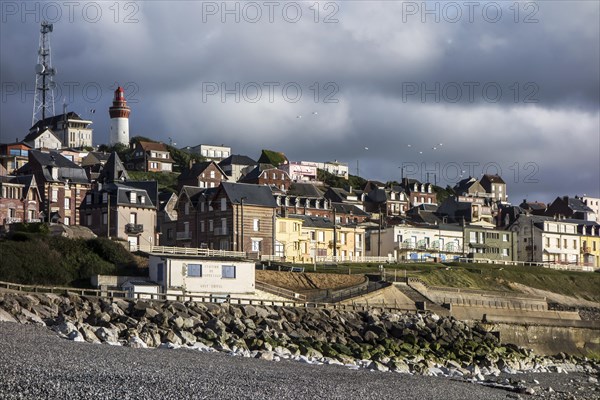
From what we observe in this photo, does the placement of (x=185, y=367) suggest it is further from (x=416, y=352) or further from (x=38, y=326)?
(x=416, y=352)

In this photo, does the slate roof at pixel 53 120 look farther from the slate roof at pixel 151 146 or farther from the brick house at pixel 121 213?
the brick house at pixel 121 213

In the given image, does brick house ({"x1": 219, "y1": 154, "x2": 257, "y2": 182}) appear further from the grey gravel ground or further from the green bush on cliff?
the grey gravel ground

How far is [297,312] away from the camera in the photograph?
57.2 m

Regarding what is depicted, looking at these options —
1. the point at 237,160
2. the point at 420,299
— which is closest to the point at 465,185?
the point at 237,160

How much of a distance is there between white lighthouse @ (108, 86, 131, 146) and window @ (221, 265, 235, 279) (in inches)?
3955

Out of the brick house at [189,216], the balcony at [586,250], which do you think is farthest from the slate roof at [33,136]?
the balcony at [586,250]

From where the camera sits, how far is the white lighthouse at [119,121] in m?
159

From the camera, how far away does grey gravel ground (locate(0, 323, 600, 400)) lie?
27234 mm

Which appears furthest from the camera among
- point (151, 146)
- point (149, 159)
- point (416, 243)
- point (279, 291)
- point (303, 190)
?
point (151, 146)

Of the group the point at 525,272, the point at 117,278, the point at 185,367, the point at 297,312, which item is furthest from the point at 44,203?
the point at 185,367

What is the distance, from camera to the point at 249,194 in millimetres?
86812

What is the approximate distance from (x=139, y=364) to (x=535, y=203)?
14586 cm

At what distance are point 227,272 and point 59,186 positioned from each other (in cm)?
3036

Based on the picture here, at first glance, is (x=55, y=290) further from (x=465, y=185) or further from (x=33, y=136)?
(x=465, y=185)
